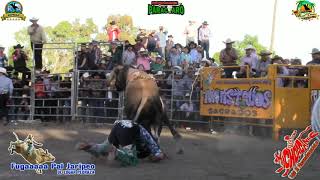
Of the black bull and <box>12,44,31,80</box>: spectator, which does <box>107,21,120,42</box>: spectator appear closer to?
<box>12,44,31,80</box>: spectator

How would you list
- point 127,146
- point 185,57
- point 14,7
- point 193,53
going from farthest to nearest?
point 14,7 → point 193,53 → point 185,57 → point 127,146

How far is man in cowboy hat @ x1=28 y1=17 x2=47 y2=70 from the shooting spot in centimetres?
1716

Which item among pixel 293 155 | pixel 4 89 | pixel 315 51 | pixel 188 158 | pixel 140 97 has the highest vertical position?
pixel 315 51

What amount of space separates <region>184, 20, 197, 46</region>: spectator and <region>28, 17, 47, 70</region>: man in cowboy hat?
4786mm

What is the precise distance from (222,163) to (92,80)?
26.6 feet

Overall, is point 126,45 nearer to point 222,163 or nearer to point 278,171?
point 222,163

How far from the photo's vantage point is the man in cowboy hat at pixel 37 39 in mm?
17156

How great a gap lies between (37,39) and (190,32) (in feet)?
16.8

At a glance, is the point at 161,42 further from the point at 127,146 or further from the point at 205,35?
the point at 127,146

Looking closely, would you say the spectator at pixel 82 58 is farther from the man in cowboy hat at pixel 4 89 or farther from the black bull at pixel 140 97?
the black bull at pixel 140 97

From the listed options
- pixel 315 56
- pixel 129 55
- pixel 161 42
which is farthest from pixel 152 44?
pixel 315 56

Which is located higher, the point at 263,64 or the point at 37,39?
the point at 37,39

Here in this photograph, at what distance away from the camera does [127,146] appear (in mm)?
8680

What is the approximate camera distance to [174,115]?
1584cm
